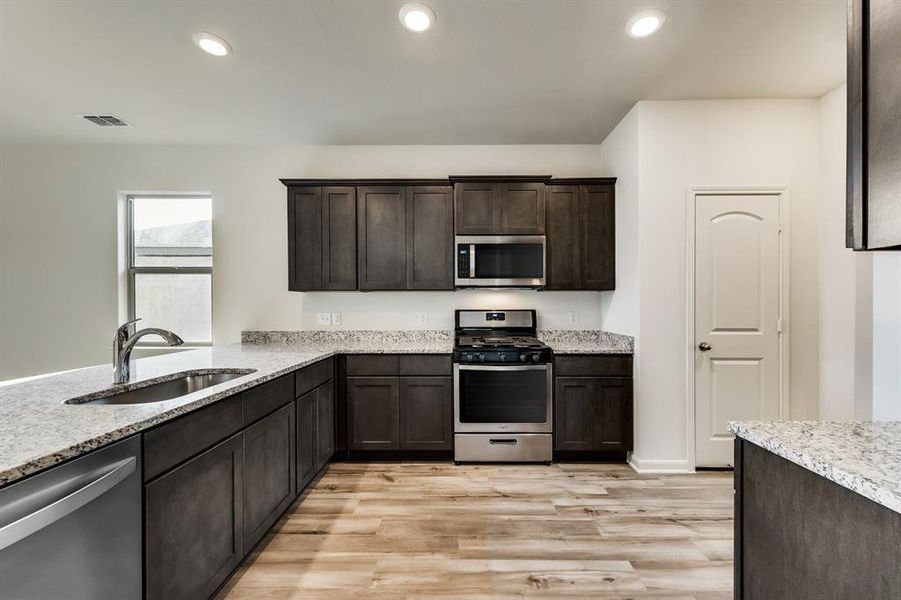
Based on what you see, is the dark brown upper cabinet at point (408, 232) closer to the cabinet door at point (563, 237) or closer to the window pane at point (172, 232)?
the cabinet door at point (563, 237)

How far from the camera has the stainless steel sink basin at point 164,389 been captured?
1.68 metres

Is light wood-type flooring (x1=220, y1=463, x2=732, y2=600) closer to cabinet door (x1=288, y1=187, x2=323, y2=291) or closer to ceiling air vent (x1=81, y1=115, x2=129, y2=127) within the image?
cabinet door (x1=288, y1=187, x2=323, y2=291)

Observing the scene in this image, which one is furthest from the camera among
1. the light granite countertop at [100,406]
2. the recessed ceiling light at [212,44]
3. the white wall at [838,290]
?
the white wall at [838,290]

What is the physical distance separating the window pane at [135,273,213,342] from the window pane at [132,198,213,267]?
14 centimetres

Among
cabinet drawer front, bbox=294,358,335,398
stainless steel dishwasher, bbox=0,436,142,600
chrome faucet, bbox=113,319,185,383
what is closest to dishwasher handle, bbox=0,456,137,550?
stainless steel dishwasher, bbox=0,436,142,600

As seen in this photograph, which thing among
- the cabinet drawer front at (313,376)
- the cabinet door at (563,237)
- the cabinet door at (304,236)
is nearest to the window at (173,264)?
the cabinet door at (304,236)

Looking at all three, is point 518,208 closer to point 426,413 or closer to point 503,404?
point 503,404

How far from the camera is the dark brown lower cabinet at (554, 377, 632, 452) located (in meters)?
3.07

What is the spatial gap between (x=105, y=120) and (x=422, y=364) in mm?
3218

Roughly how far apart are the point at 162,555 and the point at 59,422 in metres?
0.54

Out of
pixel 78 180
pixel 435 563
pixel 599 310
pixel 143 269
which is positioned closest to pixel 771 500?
pixel 435 563

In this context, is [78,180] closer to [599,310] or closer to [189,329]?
[189,329]

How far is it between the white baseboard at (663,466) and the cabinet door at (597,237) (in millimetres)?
1396

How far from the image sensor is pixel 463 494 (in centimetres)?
264
